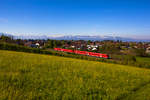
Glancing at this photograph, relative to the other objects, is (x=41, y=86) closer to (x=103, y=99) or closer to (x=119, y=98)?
(x=103, y=99)

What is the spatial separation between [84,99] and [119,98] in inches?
67.6

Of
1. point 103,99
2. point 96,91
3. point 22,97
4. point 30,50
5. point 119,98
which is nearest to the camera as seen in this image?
point 22,97

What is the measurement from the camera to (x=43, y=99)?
3.33 m

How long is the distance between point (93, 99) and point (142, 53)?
73733mm

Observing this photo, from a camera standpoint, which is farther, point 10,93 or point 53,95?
point 53,95

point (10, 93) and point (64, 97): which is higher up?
point (10, 93)

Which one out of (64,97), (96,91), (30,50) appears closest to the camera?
(64,97)

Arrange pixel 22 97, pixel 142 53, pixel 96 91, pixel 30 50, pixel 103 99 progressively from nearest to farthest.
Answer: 1. pixel 22 97
2. pixel 103 99
3. pixel 96 91
4. pixel 30 50
5. pixel 142 53

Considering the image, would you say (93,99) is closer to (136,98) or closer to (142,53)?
(136,98)

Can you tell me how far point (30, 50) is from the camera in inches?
1221

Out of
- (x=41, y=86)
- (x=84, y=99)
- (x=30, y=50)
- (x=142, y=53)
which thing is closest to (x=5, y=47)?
(x=30, y=50)

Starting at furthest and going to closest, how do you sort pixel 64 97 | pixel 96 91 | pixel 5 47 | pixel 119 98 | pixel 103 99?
pixel 5 47, pixel 96 91, pixel 119 98, pixel 103 99, pixel 64 97

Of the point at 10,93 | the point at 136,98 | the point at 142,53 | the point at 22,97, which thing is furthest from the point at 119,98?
the point at 142,53

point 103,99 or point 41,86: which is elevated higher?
point 41,86
